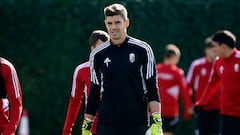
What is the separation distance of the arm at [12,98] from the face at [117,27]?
1.16 metres

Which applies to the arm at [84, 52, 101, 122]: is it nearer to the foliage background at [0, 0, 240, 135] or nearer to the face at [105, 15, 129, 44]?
the face at [105, 15, 129, 44]

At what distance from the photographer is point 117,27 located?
8594mm

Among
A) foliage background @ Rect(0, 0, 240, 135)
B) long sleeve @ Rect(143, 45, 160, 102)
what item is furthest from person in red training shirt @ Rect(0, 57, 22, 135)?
foliage background @ Rect(0, 0, 240, 135)

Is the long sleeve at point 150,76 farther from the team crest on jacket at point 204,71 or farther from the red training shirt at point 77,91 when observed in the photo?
the team crest on jacket at point 204,71

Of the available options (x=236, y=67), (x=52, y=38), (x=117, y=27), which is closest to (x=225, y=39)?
(x=236, y=67)

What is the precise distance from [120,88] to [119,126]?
0.42 m

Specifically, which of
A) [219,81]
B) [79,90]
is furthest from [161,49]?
[79,90]

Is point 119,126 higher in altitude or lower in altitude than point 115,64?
lower

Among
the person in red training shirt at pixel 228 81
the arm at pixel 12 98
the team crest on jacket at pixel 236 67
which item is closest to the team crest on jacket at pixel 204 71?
the person in red training shirt at pixel 228 81

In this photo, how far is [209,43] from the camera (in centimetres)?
1531

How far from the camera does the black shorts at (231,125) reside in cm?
1227

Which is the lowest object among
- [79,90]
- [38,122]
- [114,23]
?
[38,122]

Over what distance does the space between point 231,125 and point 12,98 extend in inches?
181

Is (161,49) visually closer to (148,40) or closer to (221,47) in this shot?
(148,40)
